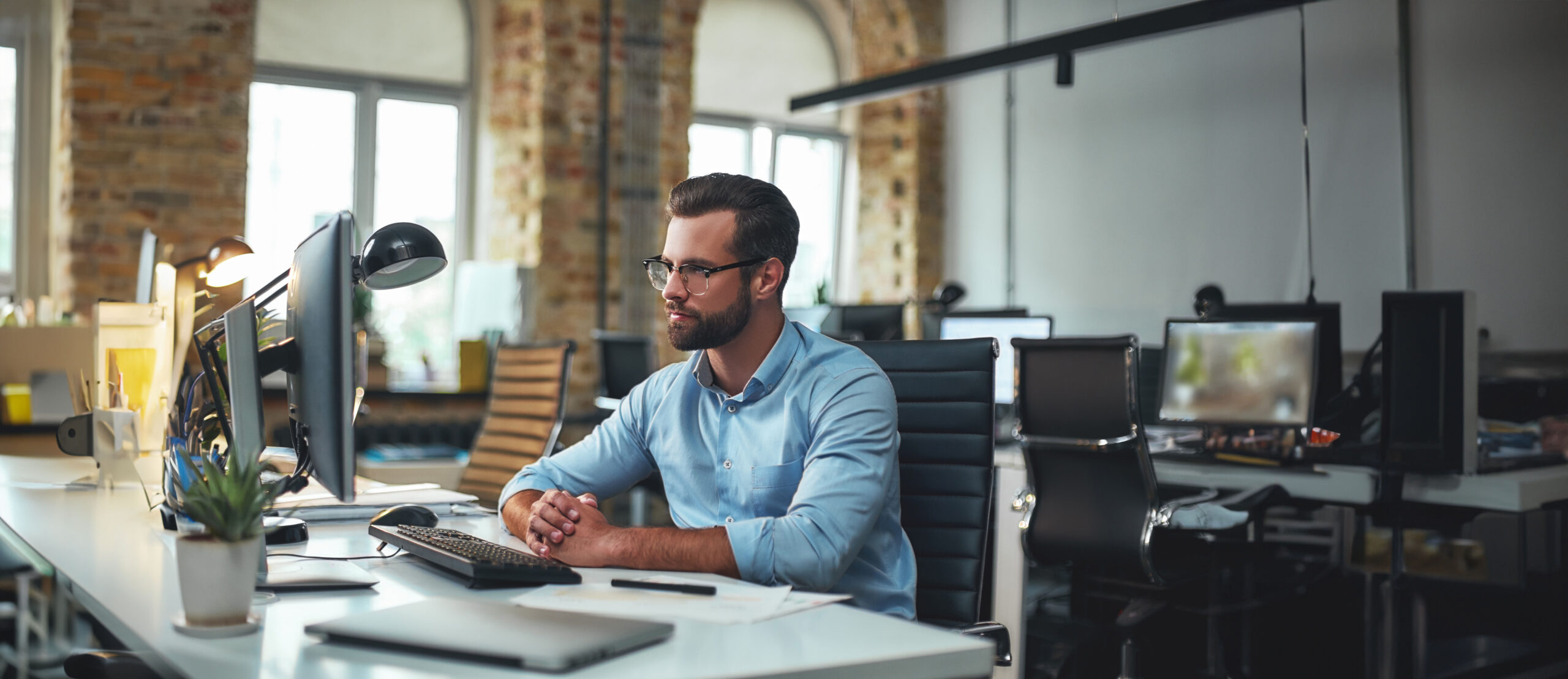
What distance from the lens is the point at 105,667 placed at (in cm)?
154

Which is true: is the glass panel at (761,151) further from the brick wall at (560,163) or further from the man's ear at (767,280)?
the man's ear at (767,280)

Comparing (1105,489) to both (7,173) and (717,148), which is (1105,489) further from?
(7,173)

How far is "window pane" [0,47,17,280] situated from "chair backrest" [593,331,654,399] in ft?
8.84

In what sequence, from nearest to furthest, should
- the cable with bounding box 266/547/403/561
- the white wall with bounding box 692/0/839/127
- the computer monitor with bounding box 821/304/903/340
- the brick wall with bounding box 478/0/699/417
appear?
the cable with bounding box 266/547/403/561
the computer monitor with bounding box 821/304/903/340
the brick wall with bounding box 478/0/699/417
the white wall with bounding box 692/0/839/127

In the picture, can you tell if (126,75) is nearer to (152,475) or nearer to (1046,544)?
(152,475)

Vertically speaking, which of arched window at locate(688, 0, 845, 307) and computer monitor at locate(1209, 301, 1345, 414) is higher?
arched window at locate(688, 0, 845, 307)

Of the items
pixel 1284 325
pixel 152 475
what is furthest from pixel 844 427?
pixel 1284 325

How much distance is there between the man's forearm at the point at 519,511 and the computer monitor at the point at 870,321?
305 centimetres

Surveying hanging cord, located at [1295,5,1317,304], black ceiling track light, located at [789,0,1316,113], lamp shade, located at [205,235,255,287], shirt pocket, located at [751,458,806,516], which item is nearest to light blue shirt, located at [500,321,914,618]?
shirt pocket, located at [751,458,806,516]

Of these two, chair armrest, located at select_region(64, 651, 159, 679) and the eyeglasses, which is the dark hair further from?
chair armrest, located at select_region(64, 651, 159, 679)

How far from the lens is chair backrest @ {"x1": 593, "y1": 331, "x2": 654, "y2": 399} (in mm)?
4988

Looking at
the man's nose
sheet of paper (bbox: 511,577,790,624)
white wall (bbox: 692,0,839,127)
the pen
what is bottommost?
sheet of paper (bbox: 511,577,790,624)

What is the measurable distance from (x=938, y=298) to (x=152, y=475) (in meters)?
3.35

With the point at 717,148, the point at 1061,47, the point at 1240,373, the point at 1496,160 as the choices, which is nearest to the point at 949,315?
the point at 1061,47
